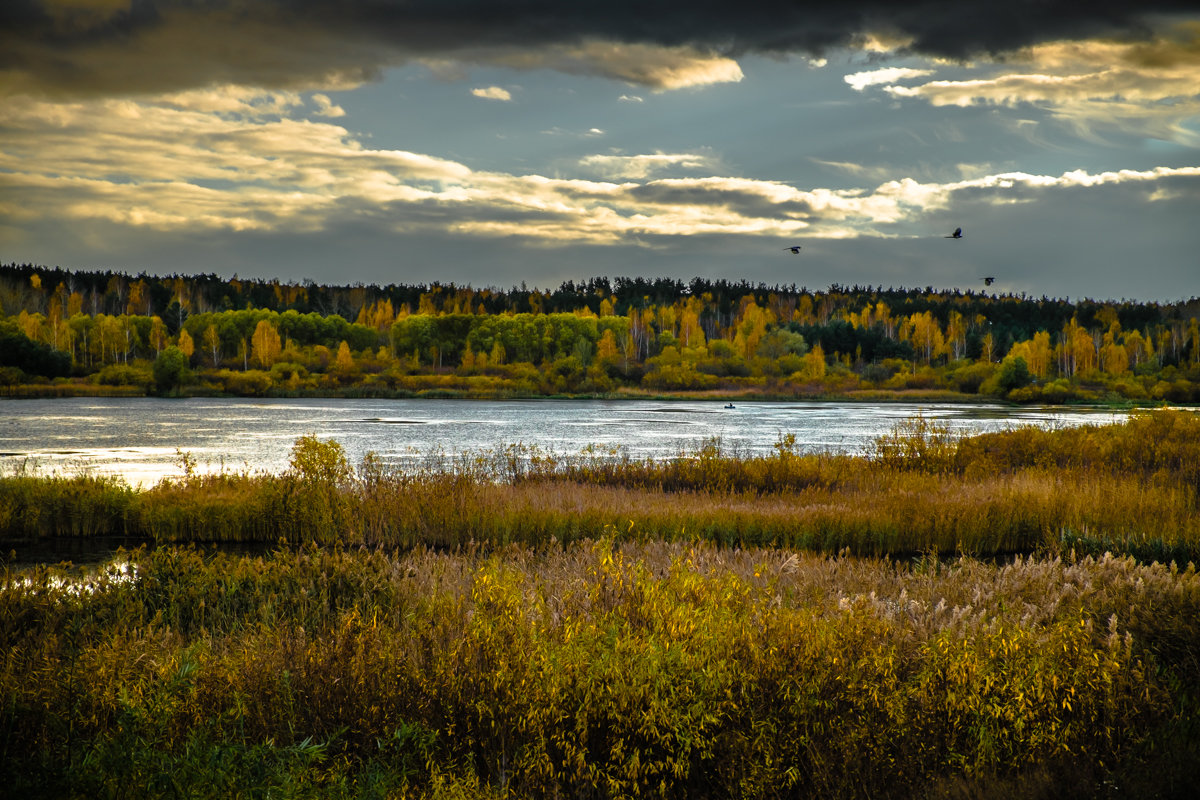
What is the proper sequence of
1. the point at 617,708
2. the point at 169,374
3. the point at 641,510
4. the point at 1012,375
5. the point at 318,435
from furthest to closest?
the point at 1012,375 < the point at 169,374 < the point at 318,435 < the point at 641,510 < the point at 617,708

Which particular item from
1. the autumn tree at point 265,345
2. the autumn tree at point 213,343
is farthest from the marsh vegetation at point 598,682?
the autumn tree at point 213,343

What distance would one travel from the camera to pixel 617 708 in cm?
615

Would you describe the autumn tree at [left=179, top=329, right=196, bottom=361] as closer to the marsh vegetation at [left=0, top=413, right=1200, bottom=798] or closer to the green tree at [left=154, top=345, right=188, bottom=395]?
the green tree at [left=154, top=345, right=188, bottom=395]

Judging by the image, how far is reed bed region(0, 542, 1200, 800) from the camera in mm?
5457

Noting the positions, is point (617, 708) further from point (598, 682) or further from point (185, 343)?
point (185, 343)

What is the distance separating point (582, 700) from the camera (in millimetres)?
6230

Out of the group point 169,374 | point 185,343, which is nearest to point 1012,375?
point 169,374

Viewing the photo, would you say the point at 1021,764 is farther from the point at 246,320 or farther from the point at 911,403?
the point at 246,320

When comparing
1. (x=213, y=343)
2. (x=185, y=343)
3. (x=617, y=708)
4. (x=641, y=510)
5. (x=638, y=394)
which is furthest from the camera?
(x=213, y=343)

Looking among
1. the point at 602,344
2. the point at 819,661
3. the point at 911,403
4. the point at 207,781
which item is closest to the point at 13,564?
the point at 207,781

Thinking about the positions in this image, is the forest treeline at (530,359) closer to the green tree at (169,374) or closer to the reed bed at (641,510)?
the green tree at (169,374)

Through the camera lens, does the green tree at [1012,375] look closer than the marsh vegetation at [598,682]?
No

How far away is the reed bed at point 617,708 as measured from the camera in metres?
5.46

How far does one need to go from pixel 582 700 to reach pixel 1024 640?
3623 millimetres
